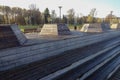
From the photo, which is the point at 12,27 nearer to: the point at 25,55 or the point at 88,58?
the point at 25,55

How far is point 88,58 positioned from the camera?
9977 millimetres

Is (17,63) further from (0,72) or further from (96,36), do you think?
(96,36)

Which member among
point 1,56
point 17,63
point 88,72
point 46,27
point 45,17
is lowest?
point 88,72

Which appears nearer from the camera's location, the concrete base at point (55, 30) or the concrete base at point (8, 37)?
the concrete base at point (8, 37)

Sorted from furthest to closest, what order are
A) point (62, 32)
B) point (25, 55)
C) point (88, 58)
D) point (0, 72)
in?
point (62, 32) < point (88, 58) < point (25, 55) < point (0, 72)

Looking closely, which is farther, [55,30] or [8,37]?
[55,30]

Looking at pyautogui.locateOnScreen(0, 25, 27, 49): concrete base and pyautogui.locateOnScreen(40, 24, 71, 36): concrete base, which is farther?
pyautogui.locateOnScreen(40, 24, 71, 36): concrete base

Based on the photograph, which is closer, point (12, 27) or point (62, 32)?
point (12, 27)

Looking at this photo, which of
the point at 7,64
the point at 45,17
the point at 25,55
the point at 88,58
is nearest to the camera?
the point at 7,64

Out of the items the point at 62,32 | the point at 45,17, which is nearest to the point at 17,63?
the point at 62,32

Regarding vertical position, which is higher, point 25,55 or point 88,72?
point 25,55

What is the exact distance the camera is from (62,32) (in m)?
16.1

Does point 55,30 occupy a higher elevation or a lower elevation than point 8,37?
higher

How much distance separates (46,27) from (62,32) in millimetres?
2042
